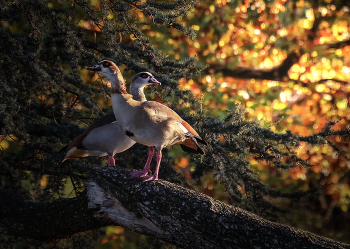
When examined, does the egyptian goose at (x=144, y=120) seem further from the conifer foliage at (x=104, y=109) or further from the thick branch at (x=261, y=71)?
the thick branch at (x=261, y=71)

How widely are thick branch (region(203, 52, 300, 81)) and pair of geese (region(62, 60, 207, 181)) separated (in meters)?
6.11

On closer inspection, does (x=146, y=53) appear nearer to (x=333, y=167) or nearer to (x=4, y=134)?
(x=4, y=134)

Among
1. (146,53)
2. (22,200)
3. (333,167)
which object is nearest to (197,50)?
(333,167)

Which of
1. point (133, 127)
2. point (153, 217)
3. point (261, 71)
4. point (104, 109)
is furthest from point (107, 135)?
point (261, 71)

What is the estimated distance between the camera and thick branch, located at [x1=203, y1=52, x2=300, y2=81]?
9.46 meters

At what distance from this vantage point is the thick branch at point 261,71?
9.46 meters

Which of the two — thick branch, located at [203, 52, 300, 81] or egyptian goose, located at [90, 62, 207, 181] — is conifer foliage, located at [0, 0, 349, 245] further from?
thick branch, located at [203, 52, 300, 81]

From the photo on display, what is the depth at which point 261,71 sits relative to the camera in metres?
9.53

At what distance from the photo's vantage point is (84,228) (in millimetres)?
3461

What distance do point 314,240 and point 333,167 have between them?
360 inches

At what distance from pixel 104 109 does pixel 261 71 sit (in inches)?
234

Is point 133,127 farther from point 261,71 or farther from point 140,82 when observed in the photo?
point 261,71

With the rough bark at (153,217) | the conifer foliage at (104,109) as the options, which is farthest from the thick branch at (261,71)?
the rough bark at (153,217)

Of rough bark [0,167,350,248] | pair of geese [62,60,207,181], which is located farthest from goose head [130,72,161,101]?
rough bark [0,167,350,248]
